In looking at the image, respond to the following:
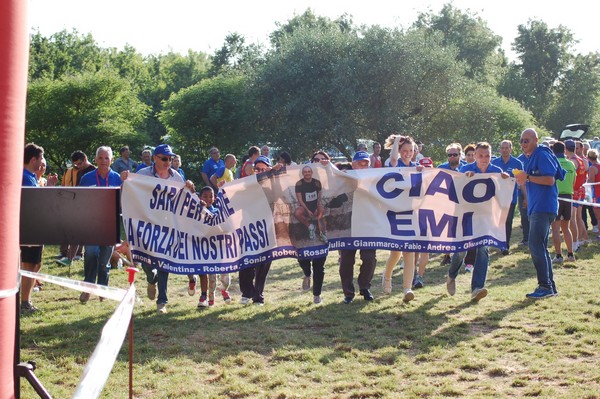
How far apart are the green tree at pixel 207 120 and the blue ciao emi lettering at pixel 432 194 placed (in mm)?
20490

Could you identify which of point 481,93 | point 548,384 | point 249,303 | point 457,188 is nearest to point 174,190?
point 249,303

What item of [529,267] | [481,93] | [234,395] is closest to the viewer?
[234,395]

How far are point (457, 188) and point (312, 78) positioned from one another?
23386mm

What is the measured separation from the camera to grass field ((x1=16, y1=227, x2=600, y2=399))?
6.50m

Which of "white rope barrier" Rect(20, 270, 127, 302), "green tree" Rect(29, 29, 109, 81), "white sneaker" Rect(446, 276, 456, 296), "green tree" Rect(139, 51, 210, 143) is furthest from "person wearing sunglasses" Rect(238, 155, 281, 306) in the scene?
"green tree" Rect(29, 29, 109, 81)

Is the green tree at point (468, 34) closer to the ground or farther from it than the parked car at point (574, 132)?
farther from it

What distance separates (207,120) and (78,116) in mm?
5965

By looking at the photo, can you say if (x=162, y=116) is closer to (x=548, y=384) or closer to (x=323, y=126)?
(x=323, y=126)

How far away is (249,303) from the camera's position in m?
10.4

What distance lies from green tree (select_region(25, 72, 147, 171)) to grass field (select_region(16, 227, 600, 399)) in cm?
1521

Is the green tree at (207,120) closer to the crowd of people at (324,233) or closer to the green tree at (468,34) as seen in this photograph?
the crowd of people at (324,233)

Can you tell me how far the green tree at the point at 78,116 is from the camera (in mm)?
26109

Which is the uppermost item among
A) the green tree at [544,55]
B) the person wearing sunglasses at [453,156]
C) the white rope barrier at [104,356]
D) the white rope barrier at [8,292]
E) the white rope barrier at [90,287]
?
the green tree at [544,55]

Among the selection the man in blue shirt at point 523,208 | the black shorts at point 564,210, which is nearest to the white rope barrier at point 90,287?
the black shorts at point 564,210
